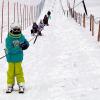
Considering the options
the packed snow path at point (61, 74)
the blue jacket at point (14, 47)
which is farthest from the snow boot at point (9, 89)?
the blue jacket at point (14, 47)

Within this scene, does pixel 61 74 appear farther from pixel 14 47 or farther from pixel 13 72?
pixel 14 47

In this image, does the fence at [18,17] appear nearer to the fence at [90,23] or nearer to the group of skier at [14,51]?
the fence at [90,23]

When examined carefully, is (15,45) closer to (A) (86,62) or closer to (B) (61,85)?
(B) (61,85)

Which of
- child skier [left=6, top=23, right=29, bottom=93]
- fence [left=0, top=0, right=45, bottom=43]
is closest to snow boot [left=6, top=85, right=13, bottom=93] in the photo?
child skier [left=6, top=23, right=29, bottom=93]

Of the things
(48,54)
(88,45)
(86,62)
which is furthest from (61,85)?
(88,45)

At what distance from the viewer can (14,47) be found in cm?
912

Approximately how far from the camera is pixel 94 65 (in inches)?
473

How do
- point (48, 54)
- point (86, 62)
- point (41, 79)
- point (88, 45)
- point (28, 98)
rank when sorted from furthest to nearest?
point (88, 45) < point (48, 54) < point (86, 62) < point (41, 79) < point (28, 98)

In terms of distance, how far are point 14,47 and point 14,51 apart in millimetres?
89

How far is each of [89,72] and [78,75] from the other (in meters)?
0.45

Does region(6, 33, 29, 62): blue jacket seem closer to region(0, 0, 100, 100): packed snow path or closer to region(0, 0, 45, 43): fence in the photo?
region(0, 0, 100, 100): packed snow path

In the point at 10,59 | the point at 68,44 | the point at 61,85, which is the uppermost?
the point at 10,59

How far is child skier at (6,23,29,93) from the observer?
29.8 feet

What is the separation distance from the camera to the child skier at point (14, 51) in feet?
29.8
